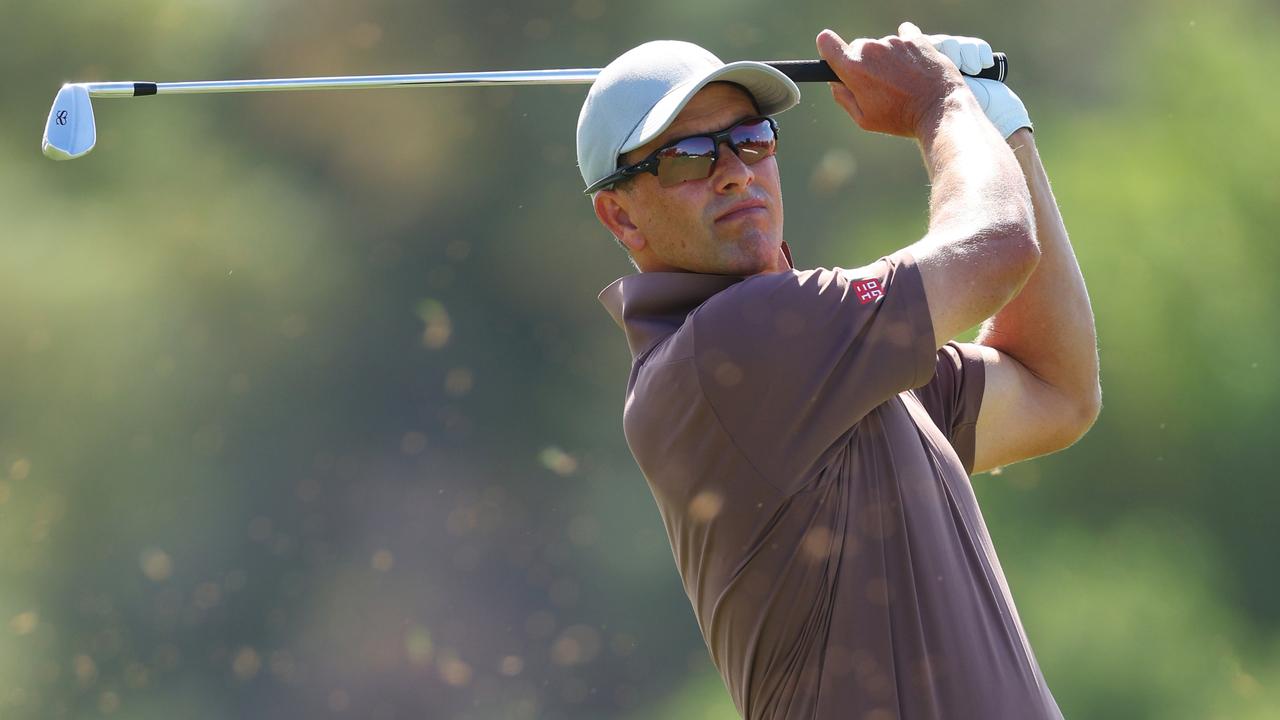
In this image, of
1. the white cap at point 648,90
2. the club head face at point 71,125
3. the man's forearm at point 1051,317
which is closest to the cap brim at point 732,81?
the white cap at point 648,90

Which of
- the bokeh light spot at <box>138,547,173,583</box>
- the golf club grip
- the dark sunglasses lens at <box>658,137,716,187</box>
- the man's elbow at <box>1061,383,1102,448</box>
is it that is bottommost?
the bokeh light spot at <box>138,547,173,583</box>

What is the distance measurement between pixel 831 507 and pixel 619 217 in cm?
51

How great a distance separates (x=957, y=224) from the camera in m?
1.36

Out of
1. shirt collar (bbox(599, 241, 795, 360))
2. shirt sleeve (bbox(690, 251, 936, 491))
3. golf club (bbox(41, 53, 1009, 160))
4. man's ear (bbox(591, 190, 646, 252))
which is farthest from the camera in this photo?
golf club (bbox(41, 53, 1009, 160))

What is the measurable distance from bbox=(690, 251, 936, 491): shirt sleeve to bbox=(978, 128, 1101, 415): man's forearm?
0.52 meters

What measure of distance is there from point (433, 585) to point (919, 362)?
3.05 meters

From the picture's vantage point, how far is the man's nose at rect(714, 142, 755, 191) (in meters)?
1.57

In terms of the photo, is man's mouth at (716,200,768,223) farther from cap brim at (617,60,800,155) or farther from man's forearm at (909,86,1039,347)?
man's forearm at (909,86,1039,347)

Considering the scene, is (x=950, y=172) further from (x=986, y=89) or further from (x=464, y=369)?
(x=464, y=369)

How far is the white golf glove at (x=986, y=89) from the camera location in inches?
70.8

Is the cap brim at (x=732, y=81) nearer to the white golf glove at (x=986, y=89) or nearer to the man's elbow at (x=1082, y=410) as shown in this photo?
the white golf glove at (x=986, y=89)

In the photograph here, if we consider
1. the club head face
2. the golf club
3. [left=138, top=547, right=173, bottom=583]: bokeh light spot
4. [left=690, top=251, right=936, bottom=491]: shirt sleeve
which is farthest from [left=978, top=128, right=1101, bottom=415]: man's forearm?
[left=138, top=547, right=173, bottom=583]: bokeh light spot

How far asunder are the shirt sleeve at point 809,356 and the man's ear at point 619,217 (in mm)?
310

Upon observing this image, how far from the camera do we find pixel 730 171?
1575 mm
